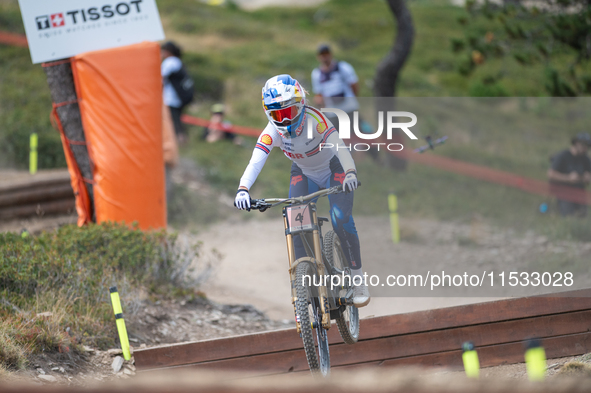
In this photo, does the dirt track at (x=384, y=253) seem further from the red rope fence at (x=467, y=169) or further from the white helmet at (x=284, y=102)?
the white helmet at (x=284, y=102)

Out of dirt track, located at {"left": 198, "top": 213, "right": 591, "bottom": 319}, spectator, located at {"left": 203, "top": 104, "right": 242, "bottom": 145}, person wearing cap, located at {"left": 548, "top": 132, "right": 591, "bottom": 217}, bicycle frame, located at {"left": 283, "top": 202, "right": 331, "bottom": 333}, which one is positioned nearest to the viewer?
bicycle frame, located at {"left": 283, "top": 202, "right": 331, "bottom": 333}

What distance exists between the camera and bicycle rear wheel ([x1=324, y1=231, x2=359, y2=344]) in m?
5.22

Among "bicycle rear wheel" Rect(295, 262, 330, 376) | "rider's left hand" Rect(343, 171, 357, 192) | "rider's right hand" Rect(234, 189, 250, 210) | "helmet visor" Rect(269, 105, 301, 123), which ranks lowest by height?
"bicycle rear wheel" Rect(295, 262, 330, 376)

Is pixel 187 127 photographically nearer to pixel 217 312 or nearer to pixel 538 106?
pixel 217 312

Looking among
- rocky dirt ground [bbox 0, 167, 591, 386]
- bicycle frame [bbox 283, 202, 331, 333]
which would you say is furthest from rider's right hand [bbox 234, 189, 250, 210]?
rocky dirt ground [bbox 0, 167, 591, 386]

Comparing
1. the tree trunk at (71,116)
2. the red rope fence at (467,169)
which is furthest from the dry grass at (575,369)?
the red rope fence at (467,169)

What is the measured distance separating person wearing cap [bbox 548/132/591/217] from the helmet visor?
21.3ft

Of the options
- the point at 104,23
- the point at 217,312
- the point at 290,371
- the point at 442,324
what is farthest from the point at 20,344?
the point at 104,23

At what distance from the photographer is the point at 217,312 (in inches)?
307

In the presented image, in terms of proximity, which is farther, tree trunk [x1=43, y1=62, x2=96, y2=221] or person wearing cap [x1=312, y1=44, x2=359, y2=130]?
person wearing cap [x1=312, y1=44, x2=359, y2=130]

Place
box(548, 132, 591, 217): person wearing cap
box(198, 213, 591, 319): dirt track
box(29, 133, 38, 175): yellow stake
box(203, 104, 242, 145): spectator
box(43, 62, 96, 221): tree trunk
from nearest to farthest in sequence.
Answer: box(43, 62, 96, 221): tree trunk, box(198, 213, 591, 319): dirt track, box(548, 132, 591, 217): person wearing cap, box(29, 133, 38, 175): yellow stake, box(203, 104, 242, 145): spectator

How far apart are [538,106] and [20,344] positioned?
21858 mm

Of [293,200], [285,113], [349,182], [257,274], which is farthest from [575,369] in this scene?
[257,274]

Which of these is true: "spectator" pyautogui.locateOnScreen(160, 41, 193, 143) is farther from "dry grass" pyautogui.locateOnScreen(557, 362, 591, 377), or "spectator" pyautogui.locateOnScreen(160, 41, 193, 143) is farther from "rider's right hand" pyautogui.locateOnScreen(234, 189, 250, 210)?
"dry grass" pyautogui.locateOnScreen(557, 362, 591, 377)
